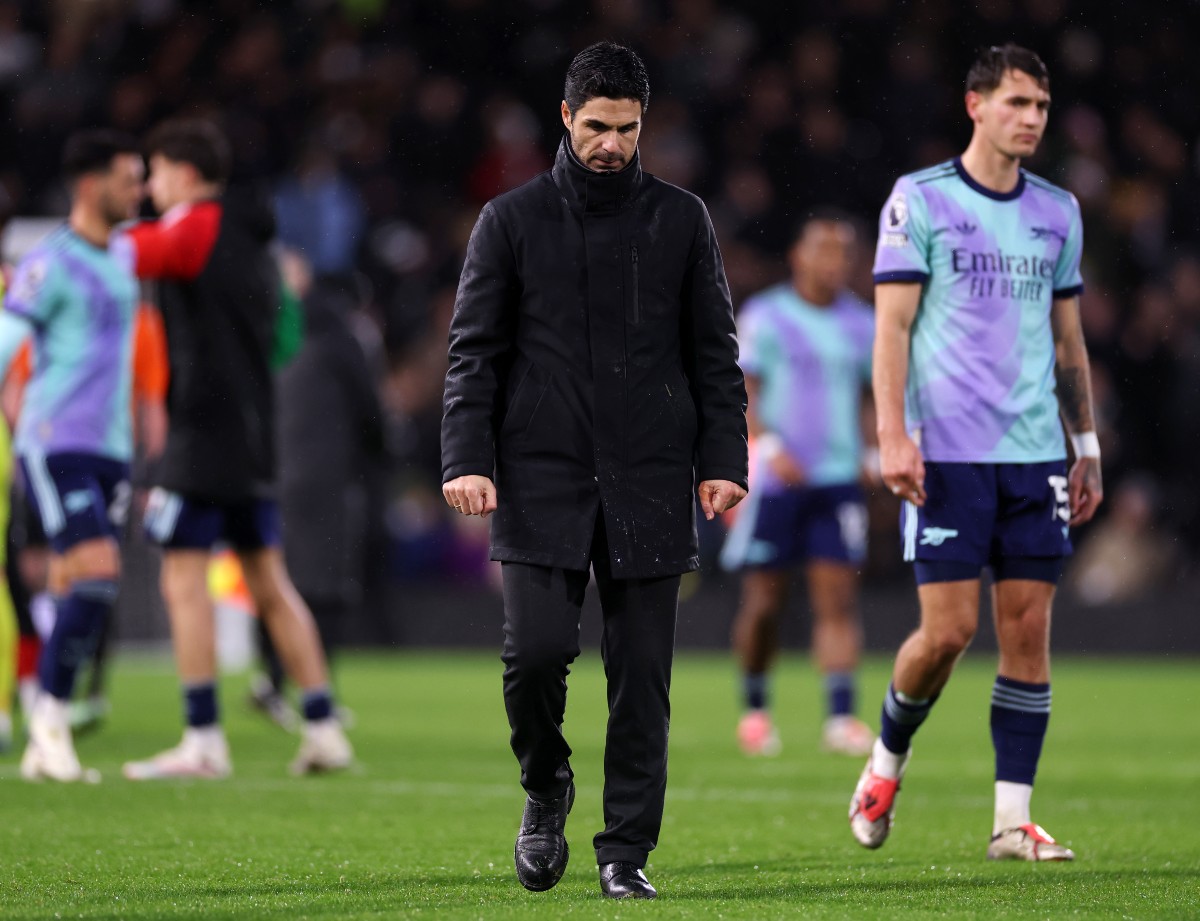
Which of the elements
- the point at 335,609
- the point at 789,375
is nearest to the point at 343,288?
the point at 335,609

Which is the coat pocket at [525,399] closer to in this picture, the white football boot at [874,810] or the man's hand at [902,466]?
the man's hand at [902,466]

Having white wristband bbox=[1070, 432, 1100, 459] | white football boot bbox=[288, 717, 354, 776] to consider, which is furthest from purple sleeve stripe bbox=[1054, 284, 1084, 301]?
white football boot bbox=[288, 717, 354, 776]

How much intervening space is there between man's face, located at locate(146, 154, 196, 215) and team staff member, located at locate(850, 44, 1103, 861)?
3304 millimetres

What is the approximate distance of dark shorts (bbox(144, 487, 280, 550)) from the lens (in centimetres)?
794

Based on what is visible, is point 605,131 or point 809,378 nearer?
point 605,131

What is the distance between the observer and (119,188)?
815 centimetres

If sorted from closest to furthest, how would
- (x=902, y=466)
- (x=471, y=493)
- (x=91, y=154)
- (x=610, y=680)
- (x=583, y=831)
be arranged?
(x=471, y=493)
(x=610, y=680)
(x=902, y=466)
(x=583, y=831)
(x=91, y=154)

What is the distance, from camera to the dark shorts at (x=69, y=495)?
7.93 m

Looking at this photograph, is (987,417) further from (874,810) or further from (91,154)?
(91,154)

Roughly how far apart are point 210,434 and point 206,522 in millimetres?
354

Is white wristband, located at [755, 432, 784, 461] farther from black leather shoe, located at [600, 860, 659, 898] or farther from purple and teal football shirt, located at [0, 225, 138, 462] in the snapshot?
black leather shoe, located at [600, 860, 659, 898]

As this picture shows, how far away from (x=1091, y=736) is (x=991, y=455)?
497 centimetres

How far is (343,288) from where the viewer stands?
50.7 feet

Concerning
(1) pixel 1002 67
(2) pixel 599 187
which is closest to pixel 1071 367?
(1) pixel 1002 67
